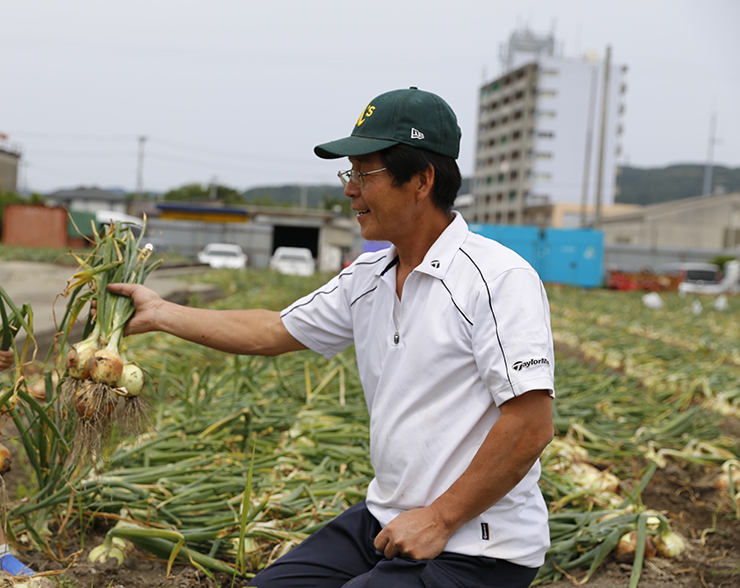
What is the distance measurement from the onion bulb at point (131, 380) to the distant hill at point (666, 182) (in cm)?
14525

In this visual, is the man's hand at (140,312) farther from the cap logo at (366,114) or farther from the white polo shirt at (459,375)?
the cap logo at (366,114)

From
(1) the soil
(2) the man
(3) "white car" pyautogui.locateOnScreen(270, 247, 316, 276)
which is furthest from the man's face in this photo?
(3) "white car" pyautogui.locateOnScreen(270, 247, 316, 276)

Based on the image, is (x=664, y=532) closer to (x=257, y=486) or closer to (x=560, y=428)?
(x=560, y=428)

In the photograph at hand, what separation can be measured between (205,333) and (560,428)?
7.29 ft

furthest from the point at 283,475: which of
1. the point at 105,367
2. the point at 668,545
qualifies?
the point at 668,545

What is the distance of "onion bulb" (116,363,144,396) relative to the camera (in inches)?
73.2

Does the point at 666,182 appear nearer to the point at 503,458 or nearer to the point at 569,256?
the point at 569,256

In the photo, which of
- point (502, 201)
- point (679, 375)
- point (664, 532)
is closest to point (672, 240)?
Result: point (502, 201)

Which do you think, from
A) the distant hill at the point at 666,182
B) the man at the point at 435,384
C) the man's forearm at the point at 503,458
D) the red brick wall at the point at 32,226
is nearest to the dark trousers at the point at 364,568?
the man at the point at 435,384

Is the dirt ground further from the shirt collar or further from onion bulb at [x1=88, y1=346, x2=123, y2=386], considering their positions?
the shirt collar

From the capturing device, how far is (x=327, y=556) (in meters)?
1.77

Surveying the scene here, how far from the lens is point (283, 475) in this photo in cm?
270

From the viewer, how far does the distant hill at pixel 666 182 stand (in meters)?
145

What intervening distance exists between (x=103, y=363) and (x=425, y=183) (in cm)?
98
